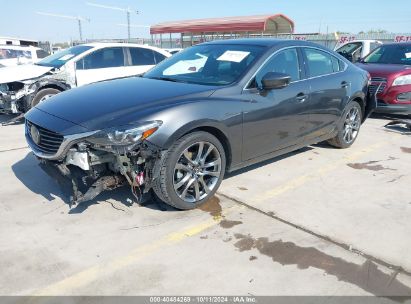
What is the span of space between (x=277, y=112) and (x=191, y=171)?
1.35 m

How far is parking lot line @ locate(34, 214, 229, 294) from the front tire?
348 mm

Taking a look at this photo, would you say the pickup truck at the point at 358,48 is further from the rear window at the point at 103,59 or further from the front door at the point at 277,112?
the front door at the point at 277,112

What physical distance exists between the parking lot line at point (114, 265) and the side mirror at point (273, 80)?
1615mm

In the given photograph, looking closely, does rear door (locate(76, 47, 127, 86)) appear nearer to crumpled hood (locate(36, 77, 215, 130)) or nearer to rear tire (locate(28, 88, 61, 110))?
rear tire (locate(28, 88, 61, 110))

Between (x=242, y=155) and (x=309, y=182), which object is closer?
(x=242, y=155)

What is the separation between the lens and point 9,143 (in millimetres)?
6422

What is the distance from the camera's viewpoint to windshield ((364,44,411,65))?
354 inches

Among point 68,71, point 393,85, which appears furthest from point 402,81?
point 68,71

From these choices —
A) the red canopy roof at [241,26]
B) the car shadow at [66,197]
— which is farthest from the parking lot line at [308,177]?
the red canopy roof at [241,26]

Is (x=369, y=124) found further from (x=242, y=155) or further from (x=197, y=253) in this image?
(x=197, y=253)

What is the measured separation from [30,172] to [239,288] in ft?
11.1

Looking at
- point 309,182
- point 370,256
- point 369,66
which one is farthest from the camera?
point 369,66

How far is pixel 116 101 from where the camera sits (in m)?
3.77

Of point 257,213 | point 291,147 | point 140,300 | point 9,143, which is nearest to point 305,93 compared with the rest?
point 291,147
